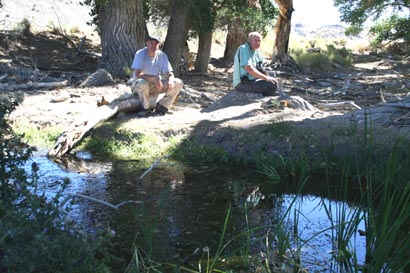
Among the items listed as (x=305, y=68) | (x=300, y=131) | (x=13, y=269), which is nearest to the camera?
(x=13, y=269)

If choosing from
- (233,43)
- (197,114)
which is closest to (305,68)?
(233,43)

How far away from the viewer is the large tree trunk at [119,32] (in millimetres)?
13195

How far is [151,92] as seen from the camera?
9.29m

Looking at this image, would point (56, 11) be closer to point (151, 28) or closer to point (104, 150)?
point (151, 28)

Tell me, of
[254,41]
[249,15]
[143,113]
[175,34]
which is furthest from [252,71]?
[249,15]

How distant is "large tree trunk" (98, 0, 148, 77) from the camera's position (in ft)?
43.3

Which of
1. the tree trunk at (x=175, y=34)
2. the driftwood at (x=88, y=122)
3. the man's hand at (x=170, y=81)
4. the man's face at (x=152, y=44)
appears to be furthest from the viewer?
the tree trunk at (x=175, y=34)

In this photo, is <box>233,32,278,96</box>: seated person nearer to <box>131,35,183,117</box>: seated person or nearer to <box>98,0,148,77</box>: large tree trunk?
<box>131,35,183,117</box>: seated person

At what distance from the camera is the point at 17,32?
17.4 m

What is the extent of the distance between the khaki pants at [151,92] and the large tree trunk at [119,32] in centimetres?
415

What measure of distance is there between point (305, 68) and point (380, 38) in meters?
5.27

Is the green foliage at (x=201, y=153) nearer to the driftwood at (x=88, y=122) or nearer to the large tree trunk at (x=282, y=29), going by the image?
the driftwood at (x=88, y=122)

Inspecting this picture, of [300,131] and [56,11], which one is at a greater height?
[56,11]

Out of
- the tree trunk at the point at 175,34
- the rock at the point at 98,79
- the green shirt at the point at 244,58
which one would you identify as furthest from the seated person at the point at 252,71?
the tree trunk at the point at 175,34
